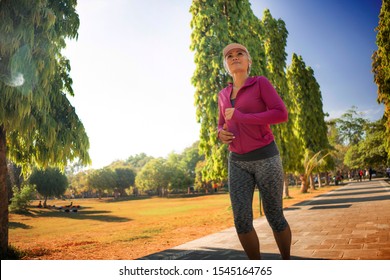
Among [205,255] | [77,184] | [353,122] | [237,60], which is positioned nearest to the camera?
[237,60]

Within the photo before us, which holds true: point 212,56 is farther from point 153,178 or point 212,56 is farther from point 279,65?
point 153,178

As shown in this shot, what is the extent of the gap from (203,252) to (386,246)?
1.98 metres

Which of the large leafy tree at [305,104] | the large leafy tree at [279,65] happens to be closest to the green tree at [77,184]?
the large leafy tree at [279,65]

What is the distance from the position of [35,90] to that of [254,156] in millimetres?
4238

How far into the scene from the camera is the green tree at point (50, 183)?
10984 millimetres

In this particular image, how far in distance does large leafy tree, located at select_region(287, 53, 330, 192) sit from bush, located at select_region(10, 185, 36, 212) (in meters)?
20.4

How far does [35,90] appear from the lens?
503cm

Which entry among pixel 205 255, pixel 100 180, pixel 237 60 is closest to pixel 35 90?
pixel 205 255

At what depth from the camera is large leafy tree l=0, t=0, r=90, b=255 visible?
15.5 feet

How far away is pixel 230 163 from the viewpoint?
2357mm

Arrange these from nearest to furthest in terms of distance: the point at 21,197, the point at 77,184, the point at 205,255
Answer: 1. the point at 205,255
2. the point at 21,197
3. the point at 77,184

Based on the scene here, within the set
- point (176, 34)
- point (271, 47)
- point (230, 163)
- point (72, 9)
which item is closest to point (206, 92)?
point (72, 9)

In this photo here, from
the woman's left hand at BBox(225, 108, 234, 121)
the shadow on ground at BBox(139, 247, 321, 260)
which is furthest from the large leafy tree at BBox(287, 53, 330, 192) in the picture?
the woman's left hand at BBox(225, 108, 234, 121)

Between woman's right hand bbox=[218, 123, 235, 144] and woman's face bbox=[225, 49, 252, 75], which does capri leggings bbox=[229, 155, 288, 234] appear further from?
woman's face bbox=[225, 49, 252, 75]
